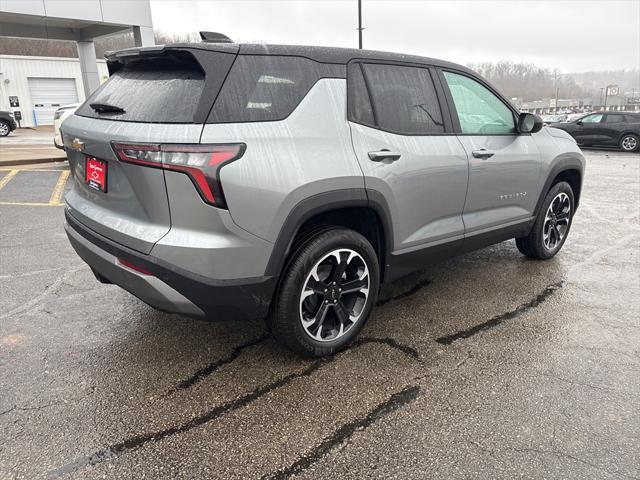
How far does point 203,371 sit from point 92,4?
1622 cm

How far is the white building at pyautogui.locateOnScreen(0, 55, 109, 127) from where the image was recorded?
104 ft

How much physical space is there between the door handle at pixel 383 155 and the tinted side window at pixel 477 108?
89cm

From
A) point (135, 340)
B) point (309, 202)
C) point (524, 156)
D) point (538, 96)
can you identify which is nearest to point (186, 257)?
point (309, 202)

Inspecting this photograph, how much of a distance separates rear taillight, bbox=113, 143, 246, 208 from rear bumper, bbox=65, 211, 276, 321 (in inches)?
16.4

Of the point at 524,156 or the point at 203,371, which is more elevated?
the point at 524,156

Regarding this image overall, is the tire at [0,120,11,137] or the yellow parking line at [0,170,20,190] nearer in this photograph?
the yellow parking line at [0,170,20,190]

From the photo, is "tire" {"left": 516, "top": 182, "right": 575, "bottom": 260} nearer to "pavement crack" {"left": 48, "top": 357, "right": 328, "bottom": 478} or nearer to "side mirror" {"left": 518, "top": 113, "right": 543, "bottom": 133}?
"side mirror" {"left": 518, "top": 113, "right": 543, "bottom": 133}

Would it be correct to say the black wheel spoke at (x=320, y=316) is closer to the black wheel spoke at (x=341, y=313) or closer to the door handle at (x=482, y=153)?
the black wheel spoke at (x=341, y=313)

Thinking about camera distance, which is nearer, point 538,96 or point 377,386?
point 377,386

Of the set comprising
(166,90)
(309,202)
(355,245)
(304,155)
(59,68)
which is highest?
(59,68)

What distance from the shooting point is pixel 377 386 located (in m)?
2.67

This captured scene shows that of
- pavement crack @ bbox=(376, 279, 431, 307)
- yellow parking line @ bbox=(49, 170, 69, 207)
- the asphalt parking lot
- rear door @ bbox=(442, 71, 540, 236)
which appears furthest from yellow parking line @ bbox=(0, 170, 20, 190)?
rear door @ bbox=(442, 71, 540, 236)

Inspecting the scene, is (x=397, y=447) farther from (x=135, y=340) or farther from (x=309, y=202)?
(x=135, y=340)

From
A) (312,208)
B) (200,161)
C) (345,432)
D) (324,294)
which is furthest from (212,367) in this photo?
(200,161)
